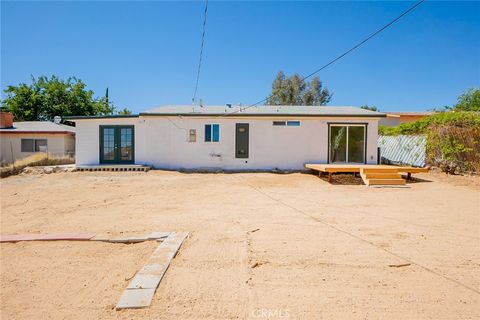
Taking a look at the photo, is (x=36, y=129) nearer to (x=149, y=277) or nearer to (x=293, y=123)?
(x=293, y=123)

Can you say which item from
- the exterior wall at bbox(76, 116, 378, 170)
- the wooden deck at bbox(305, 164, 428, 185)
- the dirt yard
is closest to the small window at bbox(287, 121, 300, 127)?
the exterior wall at bbox(76, 116, 378, 170)

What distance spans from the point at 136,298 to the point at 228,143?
11955 millimetres

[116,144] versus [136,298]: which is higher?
[116,144]

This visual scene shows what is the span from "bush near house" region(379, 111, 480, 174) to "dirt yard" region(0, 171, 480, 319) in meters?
5.42

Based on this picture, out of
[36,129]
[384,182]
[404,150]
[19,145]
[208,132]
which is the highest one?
[36,129]

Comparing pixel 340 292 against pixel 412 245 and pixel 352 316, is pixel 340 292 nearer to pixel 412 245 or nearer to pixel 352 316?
pixel 352 316

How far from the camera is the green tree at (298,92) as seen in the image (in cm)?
3306

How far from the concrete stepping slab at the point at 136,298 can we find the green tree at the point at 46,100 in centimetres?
3276

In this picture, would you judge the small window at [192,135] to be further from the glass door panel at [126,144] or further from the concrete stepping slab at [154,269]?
the concrete stepping slab at [154,269]

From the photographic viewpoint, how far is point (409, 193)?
30.4ft

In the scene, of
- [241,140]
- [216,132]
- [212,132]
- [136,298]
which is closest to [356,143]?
[241,140]

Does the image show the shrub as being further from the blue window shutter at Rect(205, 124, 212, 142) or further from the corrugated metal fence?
the corrugated metal fence

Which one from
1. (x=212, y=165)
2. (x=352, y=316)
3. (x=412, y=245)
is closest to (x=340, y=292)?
(x=352, y=316)

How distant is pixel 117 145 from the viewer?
15.0m
